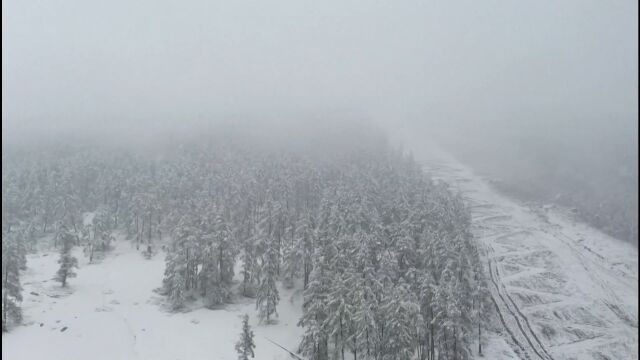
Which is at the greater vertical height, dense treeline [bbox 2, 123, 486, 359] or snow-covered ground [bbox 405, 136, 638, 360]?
dense treeline [bbox 2, 123, 486, 359]

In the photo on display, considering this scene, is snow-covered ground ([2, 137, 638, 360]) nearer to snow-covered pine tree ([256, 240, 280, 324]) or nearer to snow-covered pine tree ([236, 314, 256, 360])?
snow-covered pine tree ([256, 240, 280, 324])

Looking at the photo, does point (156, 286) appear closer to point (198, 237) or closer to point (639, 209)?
point (198, 237)

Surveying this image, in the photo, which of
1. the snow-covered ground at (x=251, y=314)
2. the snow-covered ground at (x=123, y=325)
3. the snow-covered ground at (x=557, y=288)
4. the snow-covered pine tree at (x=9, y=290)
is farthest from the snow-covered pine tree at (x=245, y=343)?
the snow-covered ground at (x=557, y=288)

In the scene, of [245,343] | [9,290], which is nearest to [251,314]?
[245,343]

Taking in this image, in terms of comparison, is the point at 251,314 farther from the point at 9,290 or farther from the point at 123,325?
the point at 9,290

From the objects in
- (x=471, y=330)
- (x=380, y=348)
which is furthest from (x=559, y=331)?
(x=380, y=348)

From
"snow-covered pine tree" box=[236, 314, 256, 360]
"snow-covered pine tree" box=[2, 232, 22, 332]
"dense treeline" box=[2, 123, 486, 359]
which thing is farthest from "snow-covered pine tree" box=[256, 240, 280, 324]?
"snow-covered pine tree" box=[2, 232, 22, 332]
